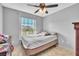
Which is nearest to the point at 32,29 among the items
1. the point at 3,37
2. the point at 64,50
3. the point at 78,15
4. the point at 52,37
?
the point at 52,37

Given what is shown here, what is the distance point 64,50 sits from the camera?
140 centimetres

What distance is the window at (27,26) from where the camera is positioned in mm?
1450

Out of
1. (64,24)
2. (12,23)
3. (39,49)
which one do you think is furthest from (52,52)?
(12,23)

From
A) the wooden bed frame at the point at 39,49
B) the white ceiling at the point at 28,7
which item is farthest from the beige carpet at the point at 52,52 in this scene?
the white ceiling at the point at 28,7

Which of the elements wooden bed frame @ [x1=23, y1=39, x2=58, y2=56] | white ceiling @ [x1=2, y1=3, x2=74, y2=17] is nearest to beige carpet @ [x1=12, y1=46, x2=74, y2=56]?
wooden bed frame @ [x1=23, y1=39, x2=58, y2=56]

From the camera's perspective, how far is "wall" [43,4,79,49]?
1392 mm

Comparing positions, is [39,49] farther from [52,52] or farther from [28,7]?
[28,7]

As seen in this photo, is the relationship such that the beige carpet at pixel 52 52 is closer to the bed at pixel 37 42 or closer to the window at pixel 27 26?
the bed at pixel 37 42

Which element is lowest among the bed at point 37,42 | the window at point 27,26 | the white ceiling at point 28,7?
the bed at point 37,42

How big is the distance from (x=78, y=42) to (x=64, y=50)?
0.77ft

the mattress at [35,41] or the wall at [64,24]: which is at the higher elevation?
the wall at [64,24]

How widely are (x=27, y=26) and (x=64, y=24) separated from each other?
0.52m

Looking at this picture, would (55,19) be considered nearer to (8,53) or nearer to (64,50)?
(64,50)

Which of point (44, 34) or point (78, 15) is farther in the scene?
point (44, 34)
